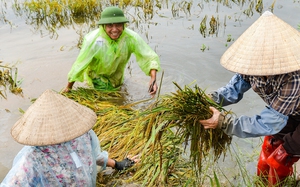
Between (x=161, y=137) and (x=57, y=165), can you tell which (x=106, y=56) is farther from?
(x=57, y=165)

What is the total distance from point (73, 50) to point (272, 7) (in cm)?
381

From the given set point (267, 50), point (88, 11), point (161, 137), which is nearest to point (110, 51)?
point (161, 137)

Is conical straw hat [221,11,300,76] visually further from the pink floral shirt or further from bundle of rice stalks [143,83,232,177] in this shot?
the pink floral shirt

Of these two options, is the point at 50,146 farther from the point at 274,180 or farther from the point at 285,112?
the point at 274,180

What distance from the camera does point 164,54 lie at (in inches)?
213

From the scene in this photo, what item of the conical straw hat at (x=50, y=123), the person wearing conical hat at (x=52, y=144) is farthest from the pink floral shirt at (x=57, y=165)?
the conical straw hat at (x=50, y=123)

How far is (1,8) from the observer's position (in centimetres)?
810

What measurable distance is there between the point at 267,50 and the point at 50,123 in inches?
48.9

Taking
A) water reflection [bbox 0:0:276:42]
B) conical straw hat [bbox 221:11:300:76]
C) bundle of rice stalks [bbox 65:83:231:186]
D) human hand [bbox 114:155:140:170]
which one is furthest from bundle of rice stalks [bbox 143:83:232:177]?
A: water reflection [bbox 0:0:276:42]

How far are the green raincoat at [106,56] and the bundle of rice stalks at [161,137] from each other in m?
0.24

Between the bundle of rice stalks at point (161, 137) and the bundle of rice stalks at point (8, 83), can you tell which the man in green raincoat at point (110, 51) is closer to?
the bundle of rice stalks at point (161, 137)

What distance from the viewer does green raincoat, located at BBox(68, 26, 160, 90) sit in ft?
11.7

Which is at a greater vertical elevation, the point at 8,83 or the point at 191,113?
the point at 191,113

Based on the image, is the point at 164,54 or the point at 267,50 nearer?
the point at 267,50
